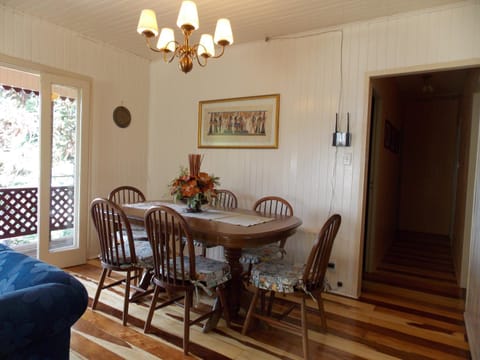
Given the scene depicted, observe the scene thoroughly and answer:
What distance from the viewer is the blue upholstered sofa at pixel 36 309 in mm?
1031

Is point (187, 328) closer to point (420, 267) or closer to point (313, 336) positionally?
point (313, 336)

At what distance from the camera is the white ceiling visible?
8.80 ft

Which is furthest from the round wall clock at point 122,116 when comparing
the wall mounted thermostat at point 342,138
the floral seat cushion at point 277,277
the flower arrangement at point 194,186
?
the floral seat cushion at point 277,277

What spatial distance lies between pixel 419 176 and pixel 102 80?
5899 millimetres

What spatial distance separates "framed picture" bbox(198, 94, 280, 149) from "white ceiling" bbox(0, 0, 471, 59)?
706mm

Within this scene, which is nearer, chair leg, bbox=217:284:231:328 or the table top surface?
the table top surface

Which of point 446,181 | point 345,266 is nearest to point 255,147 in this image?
point 345,266

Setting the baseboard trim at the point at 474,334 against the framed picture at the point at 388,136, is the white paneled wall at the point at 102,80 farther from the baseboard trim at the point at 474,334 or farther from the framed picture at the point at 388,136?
the baseboard trim at the point at 474,334

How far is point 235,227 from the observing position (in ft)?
7.13

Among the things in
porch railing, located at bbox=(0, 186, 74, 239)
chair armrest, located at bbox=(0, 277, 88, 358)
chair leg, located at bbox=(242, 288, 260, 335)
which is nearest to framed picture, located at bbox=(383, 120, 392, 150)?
chair leg, located at bbox=(242, 288, 260, 335)

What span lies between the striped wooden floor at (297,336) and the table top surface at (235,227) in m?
0.71

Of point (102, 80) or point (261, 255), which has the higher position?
point (102, 80)

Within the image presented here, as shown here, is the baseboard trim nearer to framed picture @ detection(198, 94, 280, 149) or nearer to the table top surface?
the table top surface

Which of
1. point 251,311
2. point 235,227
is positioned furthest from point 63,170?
point 251,311
